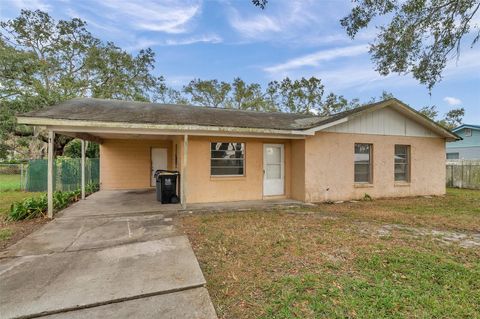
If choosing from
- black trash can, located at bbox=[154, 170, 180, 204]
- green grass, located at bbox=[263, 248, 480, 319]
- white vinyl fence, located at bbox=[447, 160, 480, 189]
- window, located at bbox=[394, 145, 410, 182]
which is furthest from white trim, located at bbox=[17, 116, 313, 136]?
white vinyl fence, located at bbox=[447, 160, 480, 189]

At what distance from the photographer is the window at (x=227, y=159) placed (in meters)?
9.22

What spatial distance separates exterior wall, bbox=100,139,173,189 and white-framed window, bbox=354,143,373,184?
344 inches

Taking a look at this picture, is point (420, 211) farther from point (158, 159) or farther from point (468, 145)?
point (468, 145)

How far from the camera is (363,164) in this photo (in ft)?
34.2

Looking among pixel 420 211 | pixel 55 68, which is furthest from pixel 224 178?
pixel 55 68

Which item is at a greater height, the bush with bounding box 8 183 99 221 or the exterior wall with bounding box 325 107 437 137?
the exterior wall with bounding box 325 107 437 137

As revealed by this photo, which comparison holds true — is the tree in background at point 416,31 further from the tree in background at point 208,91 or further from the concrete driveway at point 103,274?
the tree in background at point 208,91

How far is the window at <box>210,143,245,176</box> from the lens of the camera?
30.2ft

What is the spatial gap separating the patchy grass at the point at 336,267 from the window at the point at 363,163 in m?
3.53

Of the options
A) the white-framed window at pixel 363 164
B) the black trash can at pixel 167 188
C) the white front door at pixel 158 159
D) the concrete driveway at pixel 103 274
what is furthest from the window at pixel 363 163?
the white front door at pixel 158 159

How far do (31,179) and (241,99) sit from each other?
21759 millimetres

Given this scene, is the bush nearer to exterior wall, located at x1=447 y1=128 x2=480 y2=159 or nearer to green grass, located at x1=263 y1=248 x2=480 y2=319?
green grass, located at x1=263 y1=248 x2=480 y2=319

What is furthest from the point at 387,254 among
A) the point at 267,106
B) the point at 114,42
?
the point at 267,106

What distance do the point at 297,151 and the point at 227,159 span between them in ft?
8.85
